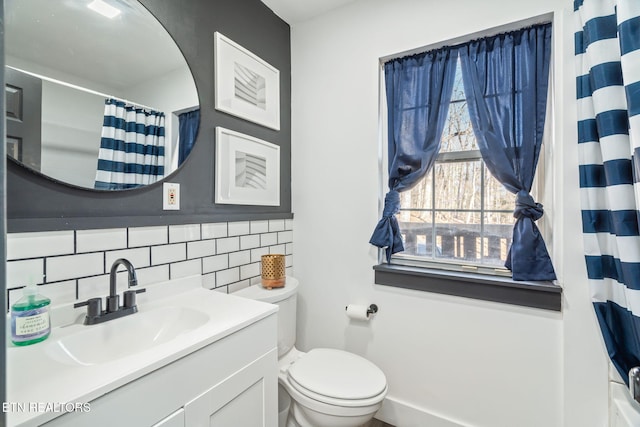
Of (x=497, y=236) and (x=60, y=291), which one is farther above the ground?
(x=497, y=236)

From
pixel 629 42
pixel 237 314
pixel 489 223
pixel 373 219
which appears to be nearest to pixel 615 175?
pixel 629 42

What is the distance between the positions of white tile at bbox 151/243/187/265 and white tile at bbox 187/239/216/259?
3 centimetres

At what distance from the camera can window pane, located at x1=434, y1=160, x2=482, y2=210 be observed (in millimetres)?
1521

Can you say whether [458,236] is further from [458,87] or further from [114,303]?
[114,303]

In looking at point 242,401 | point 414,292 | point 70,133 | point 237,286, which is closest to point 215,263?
point 237,286

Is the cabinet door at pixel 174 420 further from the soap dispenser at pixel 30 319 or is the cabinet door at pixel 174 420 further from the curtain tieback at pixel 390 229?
the curtain tieback at pixel 390 229

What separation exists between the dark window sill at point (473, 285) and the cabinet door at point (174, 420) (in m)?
1.16

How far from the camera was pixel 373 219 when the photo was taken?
1.68 meters

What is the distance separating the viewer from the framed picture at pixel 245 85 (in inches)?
57.1

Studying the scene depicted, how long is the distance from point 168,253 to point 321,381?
88cm

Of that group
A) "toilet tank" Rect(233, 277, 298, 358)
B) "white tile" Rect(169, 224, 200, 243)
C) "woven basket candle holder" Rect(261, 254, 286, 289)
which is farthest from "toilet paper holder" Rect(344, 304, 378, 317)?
"white tile" Rect(169, 224, 200, 243)

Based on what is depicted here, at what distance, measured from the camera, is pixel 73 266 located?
0.94 metres

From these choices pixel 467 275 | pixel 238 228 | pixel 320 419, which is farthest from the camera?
pixel 238 228

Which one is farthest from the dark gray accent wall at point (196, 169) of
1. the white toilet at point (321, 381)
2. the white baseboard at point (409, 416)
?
the white baseboard at point (409, 416)
